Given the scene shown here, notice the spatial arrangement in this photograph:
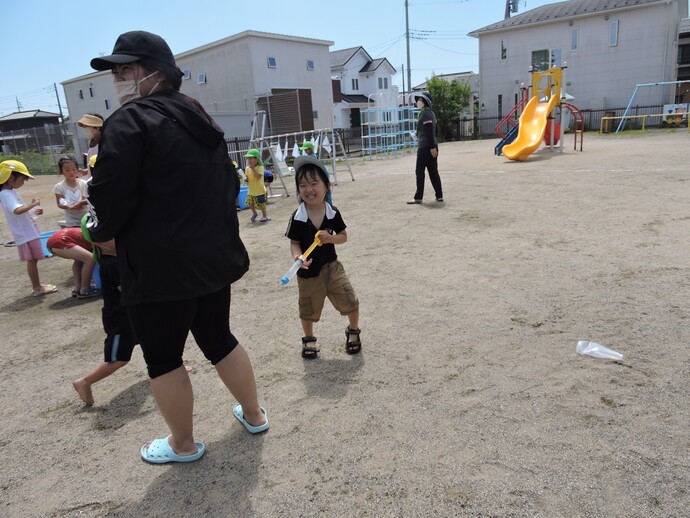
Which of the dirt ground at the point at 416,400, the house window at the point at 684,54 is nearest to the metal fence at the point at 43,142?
the dirt ground at the point at 416,400

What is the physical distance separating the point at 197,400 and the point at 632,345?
2.82 m

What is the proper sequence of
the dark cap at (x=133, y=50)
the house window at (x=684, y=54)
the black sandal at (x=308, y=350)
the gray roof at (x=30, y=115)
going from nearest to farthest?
1. the dark cap at (x=133, y=50)
2. the black sandal at (x=308, y=350)
3. the house window at (x=684, y=54)
4. the gray roof at (x=30, y=115)

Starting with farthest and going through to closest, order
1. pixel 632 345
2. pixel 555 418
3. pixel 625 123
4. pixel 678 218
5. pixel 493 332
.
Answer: pixel 625 123
pixel 678 218
pixel 493 332
pixel 632 345
pixel 555 418

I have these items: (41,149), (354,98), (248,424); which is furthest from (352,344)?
(354,98)

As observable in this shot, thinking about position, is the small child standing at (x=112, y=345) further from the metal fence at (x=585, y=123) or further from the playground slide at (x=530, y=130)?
the metal fence at (x=585, y=123)

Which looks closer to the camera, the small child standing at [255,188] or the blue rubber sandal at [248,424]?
the blue rubber sandal at [248,424]

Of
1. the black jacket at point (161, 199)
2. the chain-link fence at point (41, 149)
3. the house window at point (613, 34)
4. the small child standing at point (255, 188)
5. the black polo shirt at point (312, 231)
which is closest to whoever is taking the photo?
the black jacket at point (161, 199)

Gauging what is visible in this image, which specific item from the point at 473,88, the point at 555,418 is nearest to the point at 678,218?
the point at 555,418

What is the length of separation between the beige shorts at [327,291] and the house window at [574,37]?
95.3 ft

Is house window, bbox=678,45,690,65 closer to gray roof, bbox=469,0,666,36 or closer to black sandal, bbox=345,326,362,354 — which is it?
gray roof, bbox=469,0,666,36

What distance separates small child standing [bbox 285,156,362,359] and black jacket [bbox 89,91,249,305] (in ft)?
3.45

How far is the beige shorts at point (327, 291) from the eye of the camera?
10.3ft

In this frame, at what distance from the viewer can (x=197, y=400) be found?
9.34ft

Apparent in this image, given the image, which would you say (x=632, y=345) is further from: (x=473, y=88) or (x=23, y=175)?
(x=473, y=88)
